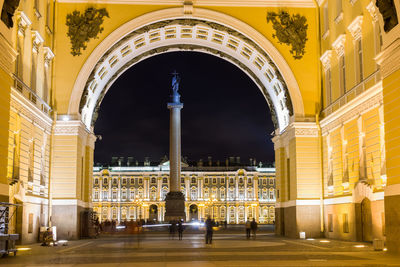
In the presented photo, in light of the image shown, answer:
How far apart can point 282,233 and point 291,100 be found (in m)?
10.5

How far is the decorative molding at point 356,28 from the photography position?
3104 centimetres

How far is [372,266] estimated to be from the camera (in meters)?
17.0

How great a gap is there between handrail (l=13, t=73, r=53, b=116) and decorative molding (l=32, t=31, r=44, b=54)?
3.01 meters

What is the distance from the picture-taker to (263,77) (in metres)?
44.7

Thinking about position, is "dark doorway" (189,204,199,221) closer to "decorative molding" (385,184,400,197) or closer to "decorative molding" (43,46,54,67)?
"decorative molding" (43,46,54,67)

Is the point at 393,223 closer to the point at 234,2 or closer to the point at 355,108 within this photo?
the point at 355,108

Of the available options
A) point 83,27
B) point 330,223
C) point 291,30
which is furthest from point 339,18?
point 83,27

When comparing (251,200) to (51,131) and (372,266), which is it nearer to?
(51,131)

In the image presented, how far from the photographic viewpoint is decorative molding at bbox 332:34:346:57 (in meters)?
34.1

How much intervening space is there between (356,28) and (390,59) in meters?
9.68

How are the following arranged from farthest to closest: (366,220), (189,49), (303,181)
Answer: (189,49)
(303,181)
(366,220)

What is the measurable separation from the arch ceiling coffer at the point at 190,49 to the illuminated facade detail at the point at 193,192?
4505 inches

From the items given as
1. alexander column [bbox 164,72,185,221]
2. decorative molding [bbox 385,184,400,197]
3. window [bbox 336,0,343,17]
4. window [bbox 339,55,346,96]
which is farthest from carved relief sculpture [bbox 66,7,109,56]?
alexander column [bbox 164,72,185,221]

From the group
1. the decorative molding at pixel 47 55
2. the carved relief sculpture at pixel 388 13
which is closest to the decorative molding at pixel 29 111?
the decorative molding at pixel 47 55
